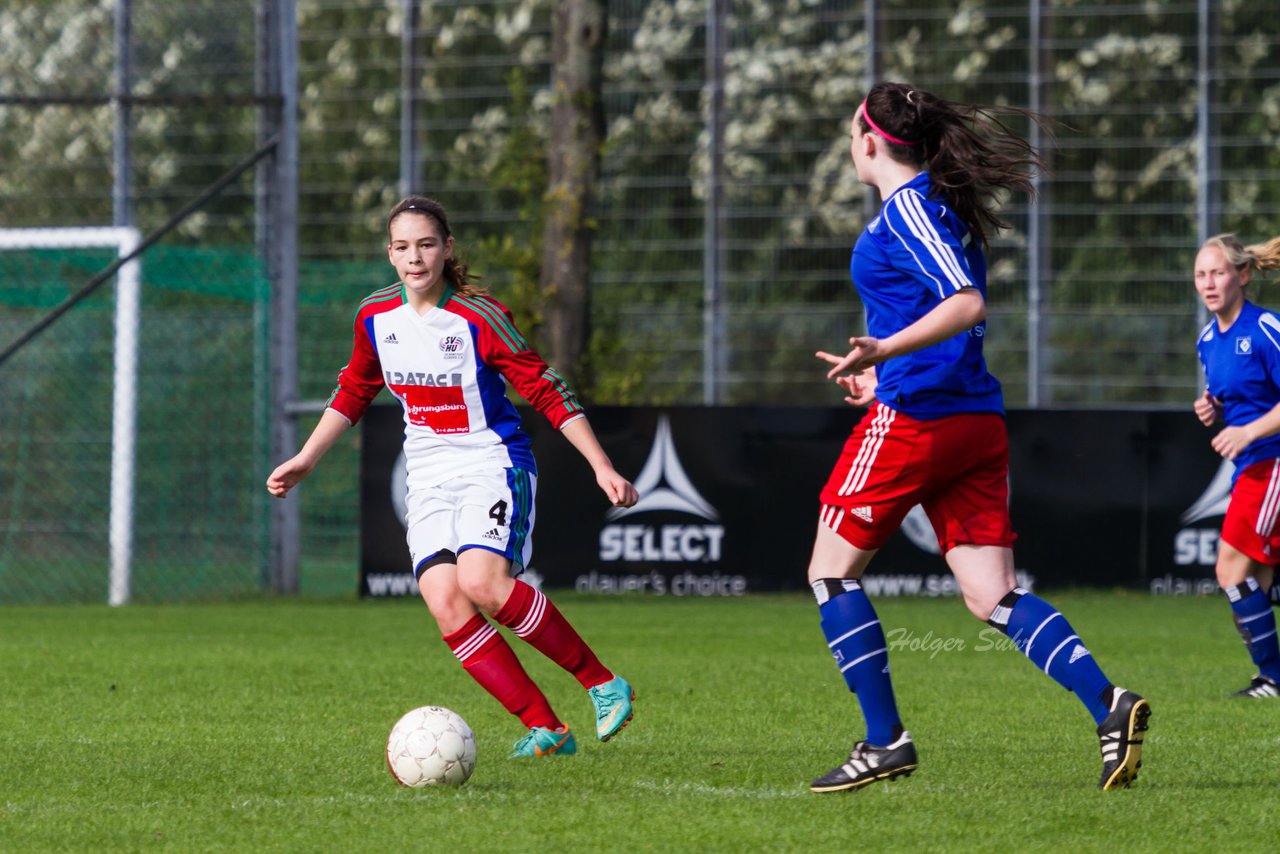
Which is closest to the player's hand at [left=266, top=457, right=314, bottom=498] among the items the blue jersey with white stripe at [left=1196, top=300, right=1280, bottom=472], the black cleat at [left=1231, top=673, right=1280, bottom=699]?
the blue jersey with white stripe at [left=1196, top=300, right=1280, bottom=472]

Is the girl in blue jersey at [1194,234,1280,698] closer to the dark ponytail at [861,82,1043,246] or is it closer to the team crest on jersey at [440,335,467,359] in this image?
the dark ponytail at [861,82,1043,246]

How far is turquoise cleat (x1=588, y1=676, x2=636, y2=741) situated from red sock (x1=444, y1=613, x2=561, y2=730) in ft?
0.62

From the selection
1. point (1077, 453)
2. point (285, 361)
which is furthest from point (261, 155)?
point (1077, 453)

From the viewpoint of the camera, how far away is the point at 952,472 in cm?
541

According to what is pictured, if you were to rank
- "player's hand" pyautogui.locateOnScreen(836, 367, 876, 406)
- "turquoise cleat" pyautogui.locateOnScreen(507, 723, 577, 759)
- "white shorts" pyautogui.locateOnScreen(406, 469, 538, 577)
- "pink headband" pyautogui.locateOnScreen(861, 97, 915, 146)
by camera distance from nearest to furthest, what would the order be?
Result: "pink headband" pyautogui.locateOnScreen(861, 97, 915, 146) < "player's hand" pyautogui.locateOnScreen(836, 367, 876, 406) < "white shorts" pyautogui.locateOnScreen(406, 469, 538, 577) < "turquoise cleat" pyautogui.locateOnScreen(507, 723, 577, 759)

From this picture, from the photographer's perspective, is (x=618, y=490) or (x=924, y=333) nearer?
(x=924, y=333)

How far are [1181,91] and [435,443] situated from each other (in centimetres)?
1164

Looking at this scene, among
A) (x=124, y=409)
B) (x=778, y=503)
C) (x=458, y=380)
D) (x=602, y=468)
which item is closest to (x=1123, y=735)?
(x=602, y=468)

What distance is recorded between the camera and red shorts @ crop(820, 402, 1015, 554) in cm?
534

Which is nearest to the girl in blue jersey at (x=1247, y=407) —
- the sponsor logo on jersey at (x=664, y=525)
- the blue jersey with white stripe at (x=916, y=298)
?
the blue jersey with white stripe at (x=916, y=298)

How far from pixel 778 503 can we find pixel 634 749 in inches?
273

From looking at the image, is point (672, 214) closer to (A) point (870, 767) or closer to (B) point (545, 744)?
(B) point (545, 744)

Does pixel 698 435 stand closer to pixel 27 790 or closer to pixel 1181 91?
pixel 1181 91

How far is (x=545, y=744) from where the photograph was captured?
240 inches
